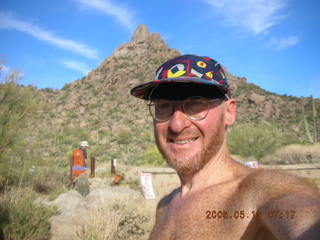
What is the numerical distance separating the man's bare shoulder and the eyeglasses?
25.4 inches

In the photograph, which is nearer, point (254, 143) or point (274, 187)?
point (274, 187)

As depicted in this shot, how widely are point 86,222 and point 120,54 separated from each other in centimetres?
7551

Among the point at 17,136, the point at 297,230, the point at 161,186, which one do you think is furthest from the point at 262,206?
the point at 161,186

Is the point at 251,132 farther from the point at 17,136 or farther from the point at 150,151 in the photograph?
the point at 17,136

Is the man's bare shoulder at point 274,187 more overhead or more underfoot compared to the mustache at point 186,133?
more underfoot

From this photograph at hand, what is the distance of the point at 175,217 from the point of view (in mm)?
1990

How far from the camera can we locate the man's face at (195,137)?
2.00 m

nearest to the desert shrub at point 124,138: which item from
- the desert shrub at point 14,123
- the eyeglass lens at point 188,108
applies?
the desert shrub at point 14,123

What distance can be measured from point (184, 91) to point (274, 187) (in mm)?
969

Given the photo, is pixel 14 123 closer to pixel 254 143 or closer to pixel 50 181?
pixel 50 181

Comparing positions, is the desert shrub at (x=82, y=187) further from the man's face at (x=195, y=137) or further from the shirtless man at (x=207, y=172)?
the man's face at (x=195, y=137)

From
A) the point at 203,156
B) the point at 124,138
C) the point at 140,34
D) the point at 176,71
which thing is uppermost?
the point at 140,34

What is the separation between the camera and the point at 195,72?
1938 millimetres
